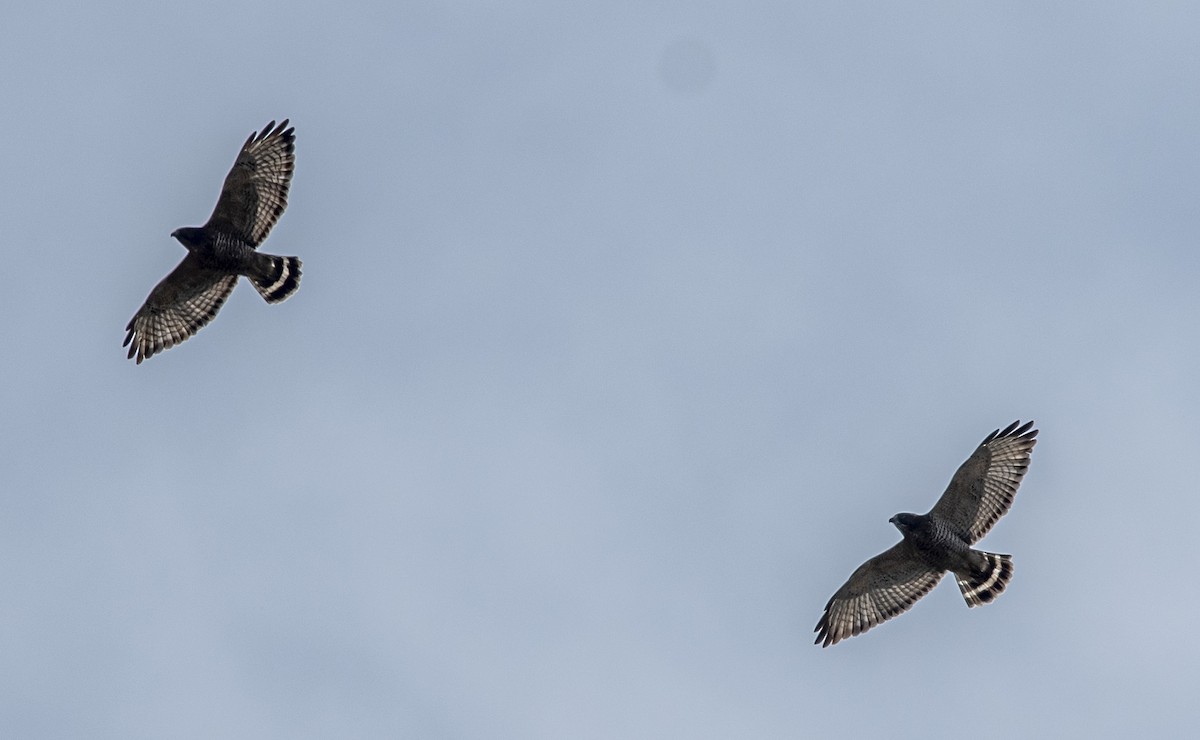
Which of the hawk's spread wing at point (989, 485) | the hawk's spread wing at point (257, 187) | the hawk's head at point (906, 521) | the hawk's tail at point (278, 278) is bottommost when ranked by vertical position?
the hawk's head at point (906, 521)

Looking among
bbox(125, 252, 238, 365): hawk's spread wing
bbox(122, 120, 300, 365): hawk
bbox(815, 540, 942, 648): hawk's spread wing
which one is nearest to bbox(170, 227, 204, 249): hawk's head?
bbox(122, 120, 300, 365): hawk

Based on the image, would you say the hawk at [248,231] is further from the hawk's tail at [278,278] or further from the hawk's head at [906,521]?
the hawk's head at [906,521]

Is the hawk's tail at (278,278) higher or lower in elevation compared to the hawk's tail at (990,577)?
higher

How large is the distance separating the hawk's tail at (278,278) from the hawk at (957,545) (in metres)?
8.48

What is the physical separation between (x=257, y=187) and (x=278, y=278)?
1246mm

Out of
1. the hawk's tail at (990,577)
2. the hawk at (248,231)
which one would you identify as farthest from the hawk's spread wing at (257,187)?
the hawk's tail at (990,577)

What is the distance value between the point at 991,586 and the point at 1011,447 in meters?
1.86

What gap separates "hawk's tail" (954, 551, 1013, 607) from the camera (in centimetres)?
2408

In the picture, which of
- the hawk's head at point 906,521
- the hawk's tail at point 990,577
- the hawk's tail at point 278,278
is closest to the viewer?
the hawk's head at point 906,521

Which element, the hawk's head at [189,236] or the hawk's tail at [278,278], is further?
the hawk's tail at [278,278]

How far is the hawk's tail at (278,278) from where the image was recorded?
24453mm

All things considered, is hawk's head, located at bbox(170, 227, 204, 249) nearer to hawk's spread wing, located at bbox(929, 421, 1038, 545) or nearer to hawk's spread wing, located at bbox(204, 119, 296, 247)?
hawk's spread wing, located at bbox(204, 119, 296, 247)

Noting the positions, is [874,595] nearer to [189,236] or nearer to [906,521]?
[906,521]

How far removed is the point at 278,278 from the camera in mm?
24516
